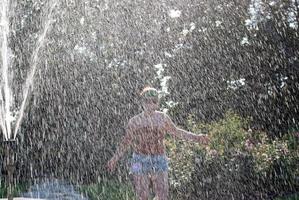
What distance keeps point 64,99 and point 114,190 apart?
417 centimetres

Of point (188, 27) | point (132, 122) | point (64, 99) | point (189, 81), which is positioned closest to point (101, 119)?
point (64, 99)

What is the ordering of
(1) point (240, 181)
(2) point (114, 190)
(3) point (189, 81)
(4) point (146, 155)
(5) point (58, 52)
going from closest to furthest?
(4) point (146, 155)
(1) point (240, 181)
(2) point (114, 190)
(3) point (189, 81)
(5) point (58, 52)

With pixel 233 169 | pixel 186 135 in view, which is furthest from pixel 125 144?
pixel 233 169

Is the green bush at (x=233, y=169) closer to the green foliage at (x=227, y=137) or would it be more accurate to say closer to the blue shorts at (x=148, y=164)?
the green foliage at (x=227, y=137)

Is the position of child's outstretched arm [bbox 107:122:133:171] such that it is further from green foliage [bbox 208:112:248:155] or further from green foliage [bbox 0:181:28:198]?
green foliage [bbox 0:181:28:198]

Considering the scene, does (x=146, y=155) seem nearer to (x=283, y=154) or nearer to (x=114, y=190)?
(x=283, y=154)

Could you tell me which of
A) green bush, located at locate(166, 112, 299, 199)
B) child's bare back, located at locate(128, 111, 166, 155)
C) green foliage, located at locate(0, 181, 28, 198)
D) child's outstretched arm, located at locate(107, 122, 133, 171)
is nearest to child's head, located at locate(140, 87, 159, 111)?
child's bare back, located at locate(128, 111, 166, 155)

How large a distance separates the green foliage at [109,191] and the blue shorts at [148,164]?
433cm

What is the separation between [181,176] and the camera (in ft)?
23.0

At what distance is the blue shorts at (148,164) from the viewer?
426 cm

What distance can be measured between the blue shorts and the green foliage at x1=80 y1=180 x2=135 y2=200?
4331 millimetres

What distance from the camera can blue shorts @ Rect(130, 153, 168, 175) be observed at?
14.0 ft

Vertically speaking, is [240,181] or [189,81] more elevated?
[189,81]

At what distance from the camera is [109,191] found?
33.9ft
